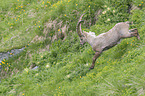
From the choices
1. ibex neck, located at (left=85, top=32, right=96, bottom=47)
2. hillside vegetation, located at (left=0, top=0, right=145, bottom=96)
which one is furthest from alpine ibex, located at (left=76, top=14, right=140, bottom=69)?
hillside vegetation, located at (left=0, top=0, right=145, bottom=96)

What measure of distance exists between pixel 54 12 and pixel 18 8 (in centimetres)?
450

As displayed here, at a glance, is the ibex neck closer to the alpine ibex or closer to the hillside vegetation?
the alpine ibex

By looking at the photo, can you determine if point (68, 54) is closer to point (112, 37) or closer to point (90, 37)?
point (90, 37)

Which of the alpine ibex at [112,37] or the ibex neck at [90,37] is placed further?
the ibex neck at [90,37]

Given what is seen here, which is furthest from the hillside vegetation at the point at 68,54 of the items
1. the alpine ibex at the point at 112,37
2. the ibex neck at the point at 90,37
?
the ibex neck at the point at 90,37

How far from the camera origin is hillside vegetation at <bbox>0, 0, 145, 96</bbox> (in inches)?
203

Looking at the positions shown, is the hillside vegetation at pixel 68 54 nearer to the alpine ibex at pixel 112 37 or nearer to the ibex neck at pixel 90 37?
the alpine ibex at pixel 112 37

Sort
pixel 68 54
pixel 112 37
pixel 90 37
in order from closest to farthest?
pixel 112 37 → pixel 90 37 → pixel 68 54

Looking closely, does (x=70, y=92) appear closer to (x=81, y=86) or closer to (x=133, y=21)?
(x=81, y=86)

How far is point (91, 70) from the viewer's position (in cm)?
629

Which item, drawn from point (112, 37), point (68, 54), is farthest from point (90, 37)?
point (68, 54)

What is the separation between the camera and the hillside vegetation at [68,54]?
517 cm

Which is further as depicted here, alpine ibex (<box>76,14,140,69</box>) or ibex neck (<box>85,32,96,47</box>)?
ibex neck (<box>85,32,96,47</box>)

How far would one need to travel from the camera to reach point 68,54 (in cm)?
825
